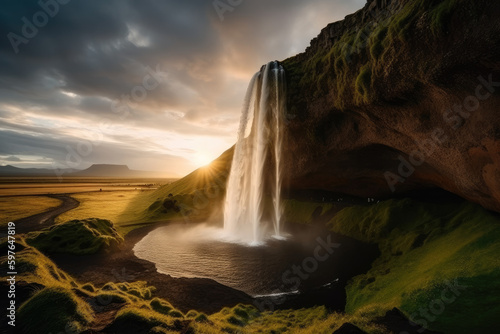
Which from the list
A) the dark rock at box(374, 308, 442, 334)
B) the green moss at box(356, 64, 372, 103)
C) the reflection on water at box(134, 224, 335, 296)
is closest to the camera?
the dark rock at box(374, 308, 442, 334)

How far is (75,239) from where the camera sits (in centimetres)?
2348

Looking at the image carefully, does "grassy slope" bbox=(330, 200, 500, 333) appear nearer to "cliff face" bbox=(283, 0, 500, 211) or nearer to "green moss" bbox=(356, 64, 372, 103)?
"cliff face" bbox=(283, 0, 500, 211)

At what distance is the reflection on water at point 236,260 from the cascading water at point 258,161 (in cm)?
384

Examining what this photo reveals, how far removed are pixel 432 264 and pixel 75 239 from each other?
2996cm

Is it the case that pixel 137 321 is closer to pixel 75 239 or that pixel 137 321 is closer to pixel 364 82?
pixel 75 239

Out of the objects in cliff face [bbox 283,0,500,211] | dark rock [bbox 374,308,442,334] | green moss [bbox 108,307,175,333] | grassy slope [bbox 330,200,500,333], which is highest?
cliff face [bbox 283,0,500,211]

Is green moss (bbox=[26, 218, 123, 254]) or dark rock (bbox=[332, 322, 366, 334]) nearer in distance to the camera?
dark rock (bbox=[332, 322, 366, 334])

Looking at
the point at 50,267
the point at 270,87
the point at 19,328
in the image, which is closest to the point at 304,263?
the point at 19,328

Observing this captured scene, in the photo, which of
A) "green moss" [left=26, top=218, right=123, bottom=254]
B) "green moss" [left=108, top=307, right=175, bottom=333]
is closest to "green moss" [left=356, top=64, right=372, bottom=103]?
"green moss" [left=108, top=307, right=175, bottom=333]

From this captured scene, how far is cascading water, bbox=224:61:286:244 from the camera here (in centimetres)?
3272

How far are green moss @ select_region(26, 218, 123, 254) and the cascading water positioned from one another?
1443cm

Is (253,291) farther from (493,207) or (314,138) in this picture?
(314,138)

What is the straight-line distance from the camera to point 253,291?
15461mm

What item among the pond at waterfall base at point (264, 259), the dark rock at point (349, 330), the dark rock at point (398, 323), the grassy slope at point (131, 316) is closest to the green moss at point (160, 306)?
the grassy slope at point (131, 316)
